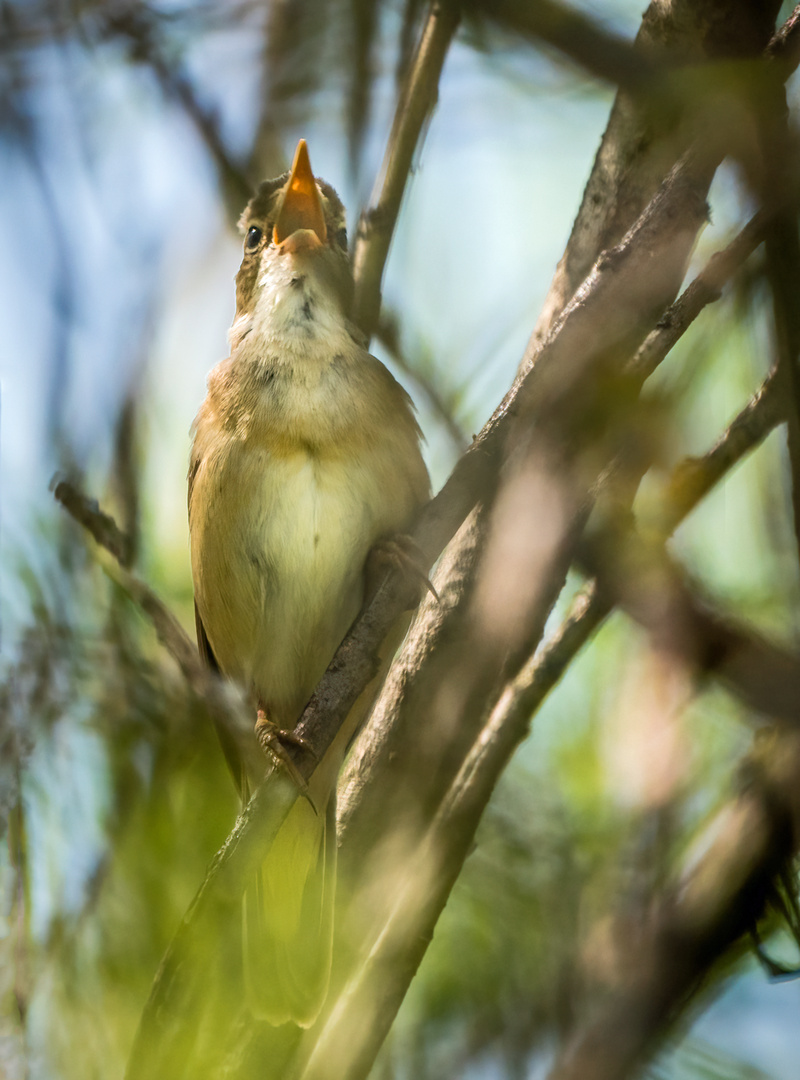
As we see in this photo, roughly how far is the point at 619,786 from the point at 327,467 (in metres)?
1.22

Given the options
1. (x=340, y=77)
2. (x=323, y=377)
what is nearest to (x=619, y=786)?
(x=323, y=377)

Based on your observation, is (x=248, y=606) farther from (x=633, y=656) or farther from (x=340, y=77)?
(x=340, y=77)

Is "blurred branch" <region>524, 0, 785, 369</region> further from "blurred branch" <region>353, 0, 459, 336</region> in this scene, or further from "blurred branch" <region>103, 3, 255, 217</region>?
"blurred branch" <region>103, 3, 255, 217</region>

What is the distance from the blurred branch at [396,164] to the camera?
2824mm

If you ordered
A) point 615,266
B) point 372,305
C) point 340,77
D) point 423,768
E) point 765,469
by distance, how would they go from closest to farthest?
point 615,266
point 765,469
point 423,768
point 372,305
point 340,77

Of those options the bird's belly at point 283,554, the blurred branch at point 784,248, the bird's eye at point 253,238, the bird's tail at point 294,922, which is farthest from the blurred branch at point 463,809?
the bird's eye at point 253,238

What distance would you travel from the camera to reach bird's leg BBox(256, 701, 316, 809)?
212 centimetres

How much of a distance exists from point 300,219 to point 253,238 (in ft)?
0.77

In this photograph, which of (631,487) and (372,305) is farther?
(372,305)

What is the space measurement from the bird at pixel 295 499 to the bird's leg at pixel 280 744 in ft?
0.05

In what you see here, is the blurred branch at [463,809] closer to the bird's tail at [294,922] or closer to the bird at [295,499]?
the bird's tail at [294,922]

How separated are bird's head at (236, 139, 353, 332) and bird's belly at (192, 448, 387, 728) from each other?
66cm

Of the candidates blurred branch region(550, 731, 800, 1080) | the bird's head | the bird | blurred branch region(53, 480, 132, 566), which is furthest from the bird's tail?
the bird's head

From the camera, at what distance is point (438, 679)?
2504 millimetres
